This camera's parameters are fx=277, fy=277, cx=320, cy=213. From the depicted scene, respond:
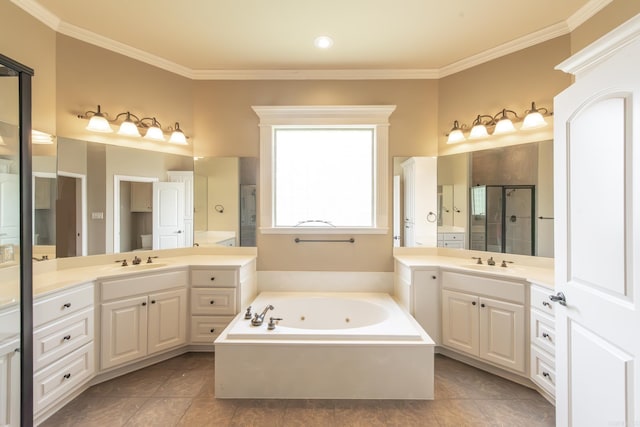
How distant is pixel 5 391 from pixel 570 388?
2960mm

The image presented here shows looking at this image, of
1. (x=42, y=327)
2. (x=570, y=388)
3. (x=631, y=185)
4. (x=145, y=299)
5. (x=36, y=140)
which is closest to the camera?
(x=631, y=185)

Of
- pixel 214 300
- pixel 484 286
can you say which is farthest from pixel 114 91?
pixel 484 286

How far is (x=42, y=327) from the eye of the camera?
5.54ft

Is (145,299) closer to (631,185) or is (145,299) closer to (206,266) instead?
(206,266)

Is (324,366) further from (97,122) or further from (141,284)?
(97,122)

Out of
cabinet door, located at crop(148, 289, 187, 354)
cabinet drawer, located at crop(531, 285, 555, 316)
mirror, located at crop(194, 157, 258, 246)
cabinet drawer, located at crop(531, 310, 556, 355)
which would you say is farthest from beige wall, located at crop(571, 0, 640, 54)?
cabinet door, located at crop(148, 289, 187, 354)

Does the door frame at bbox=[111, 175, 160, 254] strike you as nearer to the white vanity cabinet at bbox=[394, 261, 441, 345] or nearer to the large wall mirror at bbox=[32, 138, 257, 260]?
the large wall mirror at bbox=[32, 138, 257, 260]

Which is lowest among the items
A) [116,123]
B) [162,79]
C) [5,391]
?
[5,391]

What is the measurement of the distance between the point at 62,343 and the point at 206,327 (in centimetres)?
97

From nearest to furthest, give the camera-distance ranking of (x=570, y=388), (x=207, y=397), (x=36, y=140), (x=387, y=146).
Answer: (x=570, y=388) < (x=207, y=397) < (x=36, y=140) < (x=387, y=146)

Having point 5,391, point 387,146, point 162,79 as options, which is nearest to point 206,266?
point 5,391

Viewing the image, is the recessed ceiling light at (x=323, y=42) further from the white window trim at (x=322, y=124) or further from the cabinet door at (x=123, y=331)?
the cabinet door at (x=123, y=331)

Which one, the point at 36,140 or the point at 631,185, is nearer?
the point at 631,185

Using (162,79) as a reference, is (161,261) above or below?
below
